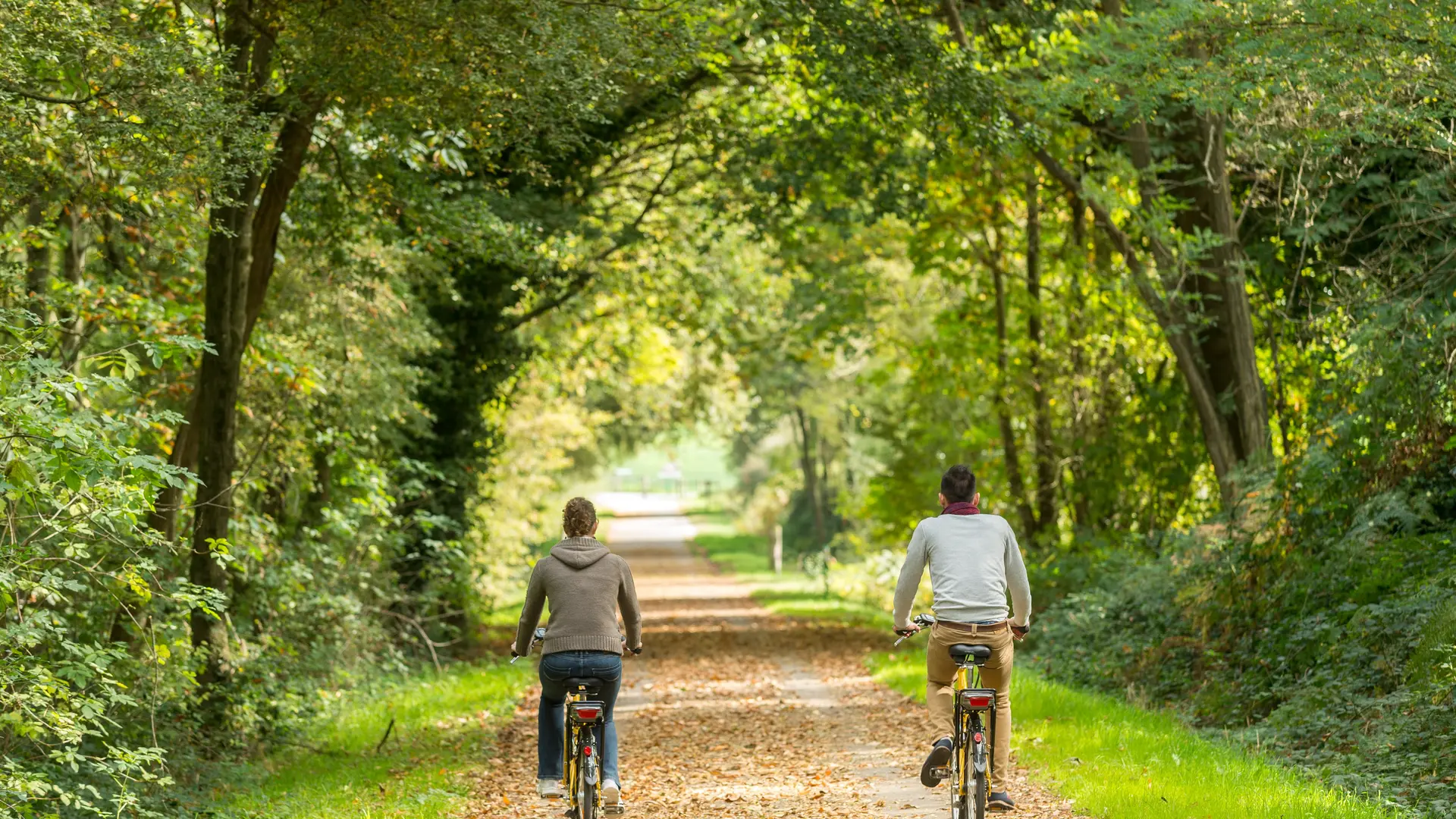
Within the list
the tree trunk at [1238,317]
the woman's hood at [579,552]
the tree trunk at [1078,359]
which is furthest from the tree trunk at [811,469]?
the woman's hood at [579,552]

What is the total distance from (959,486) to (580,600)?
7.07 feet

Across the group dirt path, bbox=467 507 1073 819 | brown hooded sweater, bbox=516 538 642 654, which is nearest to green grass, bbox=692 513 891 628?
dirt path, bbox=467 507 1073 819

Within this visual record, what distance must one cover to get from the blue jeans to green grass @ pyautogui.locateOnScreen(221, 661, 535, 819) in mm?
1978

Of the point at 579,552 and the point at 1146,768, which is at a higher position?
the point at 579,552

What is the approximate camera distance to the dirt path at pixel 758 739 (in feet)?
30.8

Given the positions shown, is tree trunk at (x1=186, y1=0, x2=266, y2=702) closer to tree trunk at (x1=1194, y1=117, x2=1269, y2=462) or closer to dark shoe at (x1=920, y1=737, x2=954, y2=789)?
dark shoe at (x1=920, y1=737, x2=954, y2=789)

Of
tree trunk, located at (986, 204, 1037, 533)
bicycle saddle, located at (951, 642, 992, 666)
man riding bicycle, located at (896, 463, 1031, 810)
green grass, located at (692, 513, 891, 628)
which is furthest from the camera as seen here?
green grass, located at (692, 513, 891, 628)

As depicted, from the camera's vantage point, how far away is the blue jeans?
7.35 m

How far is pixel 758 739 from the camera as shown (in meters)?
12.4

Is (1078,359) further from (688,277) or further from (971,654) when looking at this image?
(971,654)

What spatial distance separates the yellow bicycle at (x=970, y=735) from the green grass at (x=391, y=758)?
3777 millimetres

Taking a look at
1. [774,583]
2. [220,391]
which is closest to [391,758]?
[220,391]

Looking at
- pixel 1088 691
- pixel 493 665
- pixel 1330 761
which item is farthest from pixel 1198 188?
pixel 493 665

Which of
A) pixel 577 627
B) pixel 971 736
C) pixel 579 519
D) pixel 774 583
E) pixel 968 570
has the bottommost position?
pixel 774 583
